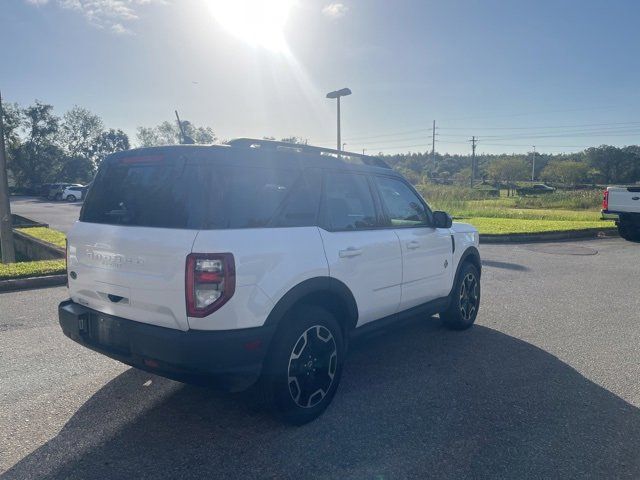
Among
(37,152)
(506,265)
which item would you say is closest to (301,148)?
(506,265)

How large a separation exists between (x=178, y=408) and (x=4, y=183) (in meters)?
8.29

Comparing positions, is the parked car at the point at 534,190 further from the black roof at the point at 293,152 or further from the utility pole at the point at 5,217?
the black roof at the point at 293,152

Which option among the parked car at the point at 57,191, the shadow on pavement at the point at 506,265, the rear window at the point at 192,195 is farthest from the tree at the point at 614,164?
the rear window at the point at 192,195

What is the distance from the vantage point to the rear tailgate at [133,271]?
2.77 m

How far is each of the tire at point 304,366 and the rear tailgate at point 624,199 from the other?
1228 centimetres

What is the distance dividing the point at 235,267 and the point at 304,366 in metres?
0.95

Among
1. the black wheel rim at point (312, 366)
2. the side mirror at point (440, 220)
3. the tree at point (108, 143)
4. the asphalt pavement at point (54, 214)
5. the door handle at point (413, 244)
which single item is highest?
the tree at point (108, 143)

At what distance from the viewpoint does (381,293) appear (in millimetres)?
3930

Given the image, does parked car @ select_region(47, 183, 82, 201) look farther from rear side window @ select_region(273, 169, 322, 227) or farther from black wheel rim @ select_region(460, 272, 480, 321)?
rear side window @ select_region(273, 169, 322, 227)

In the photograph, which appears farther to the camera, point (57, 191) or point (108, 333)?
point (57, 191)

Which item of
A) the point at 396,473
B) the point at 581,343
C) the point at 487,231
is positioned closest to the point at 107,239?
the point at 396,473

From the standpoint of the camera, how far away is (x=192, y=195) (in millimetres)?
2873

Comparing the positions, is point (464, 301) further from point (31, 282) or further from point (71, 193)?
point (71, 193)

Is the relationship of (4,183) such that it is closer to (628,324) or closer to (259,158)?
(259,158)
